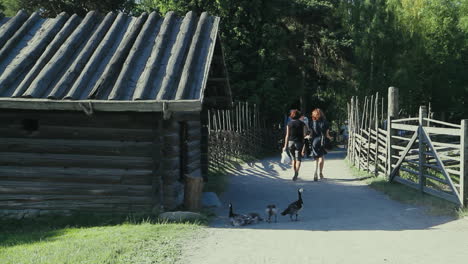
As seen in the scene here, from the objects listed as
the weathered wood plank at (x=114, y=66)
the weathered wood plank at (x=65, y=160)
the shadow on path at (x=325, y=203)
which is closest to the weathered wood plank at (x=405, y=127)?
the shadow on path at (x=325, y=203)

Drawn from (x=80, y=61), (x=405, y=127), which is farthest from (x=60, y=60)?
(x=405, y=127)

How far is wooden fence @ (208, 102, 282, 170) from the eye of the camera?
1888 centimetres

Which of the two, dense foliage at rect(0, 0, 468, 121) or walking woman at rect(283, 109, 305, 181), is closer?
walking woman at rect(283, 109, 305, 181)

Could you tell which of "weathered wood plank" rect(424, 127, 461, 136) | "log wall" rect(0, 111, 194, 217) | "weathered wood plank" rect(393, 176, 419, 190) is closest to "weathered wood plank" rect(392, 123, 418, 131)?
"weathered wood plank" rect(424, 127, 461, 136)

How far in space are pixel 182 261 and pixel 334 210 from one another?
4.89 m

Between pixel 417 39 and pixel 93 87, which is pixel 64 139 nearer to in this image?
pixel 93 87

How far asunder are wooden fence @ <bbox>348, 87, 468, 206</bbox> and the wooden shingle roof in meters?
4.98

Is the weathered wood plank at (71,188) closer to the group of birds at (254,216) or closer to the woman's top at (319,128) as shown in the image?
the group of birds at (254,216)

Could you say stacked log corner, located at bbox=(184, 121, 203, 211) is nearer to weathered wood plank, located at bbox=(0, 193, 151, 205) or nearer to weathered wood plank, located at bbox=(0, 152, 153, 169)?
weathered wood plank, located at bbox=(0, 193, 151, 205)

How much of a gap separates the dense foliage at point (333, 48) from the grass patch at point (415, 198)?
50.6ft

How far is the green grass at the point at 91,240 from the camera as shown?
6.36m

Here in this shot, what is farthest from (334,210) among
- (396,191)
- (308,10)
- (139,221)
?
(308,10)

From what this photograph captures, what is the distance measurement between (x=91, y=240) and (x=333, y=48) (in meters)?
26.8

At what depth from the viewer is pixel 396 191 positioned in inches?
471
